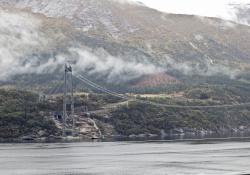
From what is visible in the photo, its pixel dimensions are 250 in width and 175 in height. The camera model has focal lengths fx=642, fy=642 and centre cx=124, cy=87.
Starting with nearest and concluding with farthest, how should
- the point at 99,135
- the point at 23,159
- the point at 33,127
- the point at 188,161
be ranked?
1. the point at 188,161
2. the point at 23,159
3. the point at 33,127
4. the point at 99,135

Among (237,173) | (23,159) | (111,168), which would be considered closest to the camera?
(237,173)

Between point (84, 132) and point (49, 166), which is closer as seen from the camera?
point (49, 166)

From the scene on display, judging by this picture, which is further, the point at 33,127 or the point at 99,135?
the point at 99,135

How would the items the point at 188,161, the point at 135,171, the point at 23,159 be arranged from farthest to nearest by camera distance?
the point at 23,159
the point at 188,161
the point at 135,171

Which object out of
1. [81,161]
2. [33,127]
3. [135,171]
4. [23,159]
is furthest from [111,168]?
[33,127]

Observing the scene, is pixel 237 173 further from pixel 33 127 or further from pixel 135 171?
pixel 33 127

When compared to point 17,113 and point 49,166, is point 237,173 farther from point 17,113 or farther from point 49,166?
point 17,113

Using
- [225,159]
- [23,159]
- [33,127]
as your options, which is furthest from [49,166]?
[33,127]

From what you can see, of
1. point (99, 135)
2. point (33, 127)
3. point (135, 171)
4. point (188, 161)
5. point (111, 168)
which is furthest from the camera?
point (99, 135)
